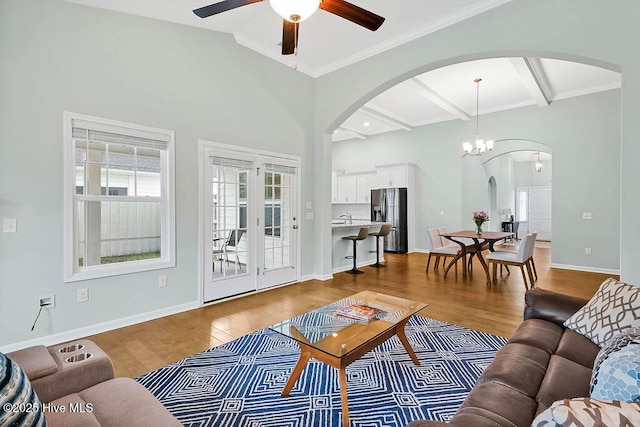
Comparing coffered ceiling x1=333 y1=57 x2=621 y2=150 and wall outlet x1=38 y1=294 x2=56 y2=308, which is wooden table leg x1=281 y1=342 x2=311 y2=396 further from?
coffered ceiling x1=333 y1=57 x2=621 y2=150

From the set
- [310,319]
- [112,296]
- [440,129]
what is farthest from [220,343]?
[440,129]

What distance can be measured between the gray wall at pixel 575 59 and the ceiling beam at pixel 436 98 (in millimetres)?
1302

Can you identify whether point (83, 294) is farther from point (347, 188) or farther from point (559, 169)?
point (559, 169)

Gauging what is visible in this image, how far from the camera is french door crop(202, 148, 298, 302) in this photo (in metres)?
4.05

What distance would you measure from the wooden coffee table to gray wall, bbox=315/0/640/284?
7.04ft

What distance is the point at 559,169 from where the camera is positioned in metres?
6.27

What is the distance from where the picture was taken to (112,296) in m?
3.22

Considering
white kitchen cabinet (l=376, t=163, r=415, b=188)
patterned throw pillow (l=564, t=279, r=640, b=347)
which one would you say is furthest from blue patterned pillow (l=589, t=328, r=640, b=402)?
white kitchen cabinet (l=376, t=163, r=415, b=188)

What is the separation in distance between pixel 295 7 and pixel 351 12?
63 centimetres

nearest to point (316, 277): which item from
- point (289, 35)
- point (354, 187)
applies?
point (289, 35)

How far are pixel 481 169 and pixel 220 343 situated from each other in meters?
8.25

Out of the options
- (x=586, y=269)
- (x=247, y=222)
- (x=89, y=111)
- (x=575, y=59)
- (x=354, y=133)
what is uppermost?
(x=354, y=133)

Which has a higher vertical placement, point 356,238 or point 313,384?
point 356,238

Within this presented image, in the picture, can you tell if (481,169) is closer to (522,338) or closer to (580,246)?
(580,246)
